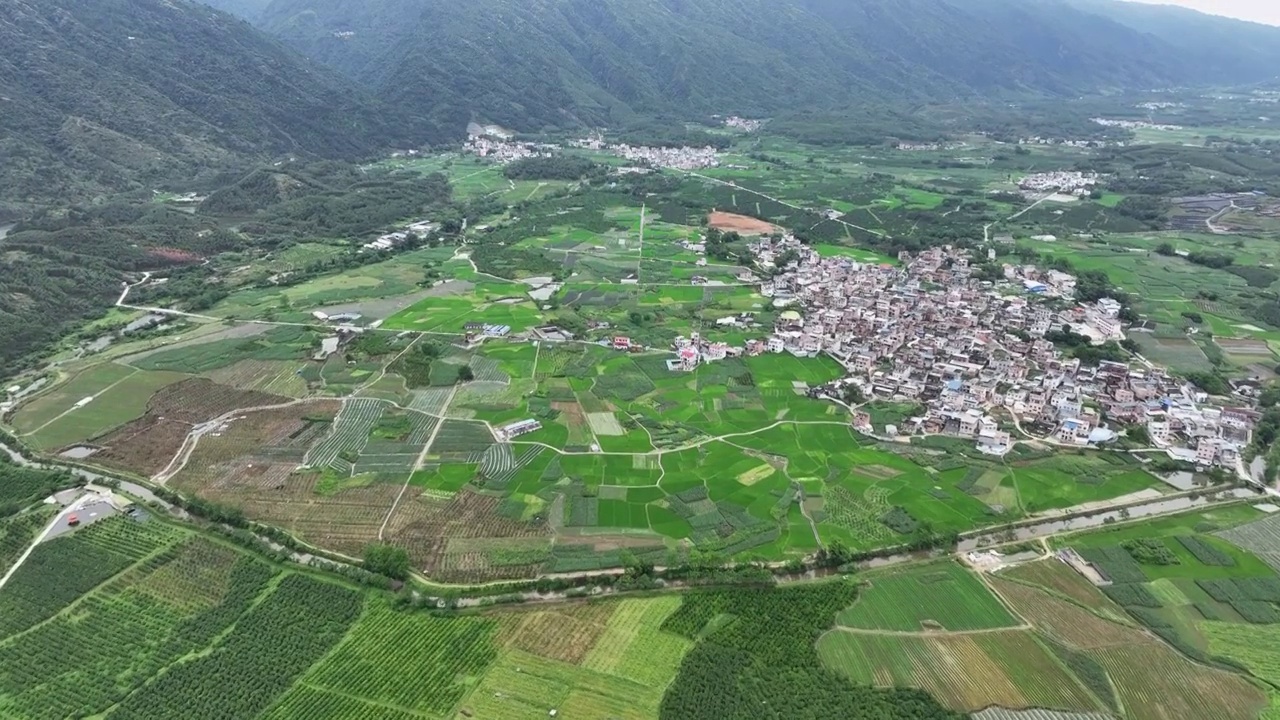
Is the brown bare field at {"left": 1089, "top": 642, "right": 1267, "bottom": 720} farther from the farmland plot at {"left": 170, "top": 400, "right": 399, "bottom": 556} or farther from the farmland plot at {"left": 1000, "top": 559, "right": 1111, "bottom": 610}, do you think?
the farmland plot at {"left": 170, "top": 400, "right": 399, "bottom": 556}

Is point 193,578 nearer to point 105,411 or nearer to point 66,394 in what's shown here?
point 105,411

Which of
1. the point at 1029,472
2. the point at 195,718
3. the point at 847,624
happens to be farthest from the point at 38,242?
the point at 1029,472

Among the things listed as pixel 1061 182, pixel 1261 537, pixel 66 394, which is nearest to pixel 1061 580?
pixel 1261 537

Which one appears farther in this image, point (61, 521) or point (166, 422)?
point (166, 422)

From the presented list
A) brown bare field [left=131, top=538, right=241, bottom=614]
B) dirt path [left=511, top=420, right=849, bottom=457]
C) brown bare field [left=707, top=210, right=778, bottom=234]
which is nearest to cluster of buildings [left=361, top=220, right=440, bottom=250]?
brown bare field [left=707, top=210, right=778, bottom=234]

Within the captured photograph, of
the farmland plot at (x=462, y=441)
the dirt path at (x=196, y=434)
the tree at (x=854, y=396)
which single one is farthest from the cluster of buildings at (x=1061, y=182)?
the dirt path at (x=196, y=434)

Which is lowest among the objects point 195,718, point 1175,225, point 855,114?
point 195,718

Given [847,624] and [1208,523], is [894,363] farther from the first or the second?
[847,624]

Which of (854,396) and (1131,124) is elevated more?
(1131,124)
